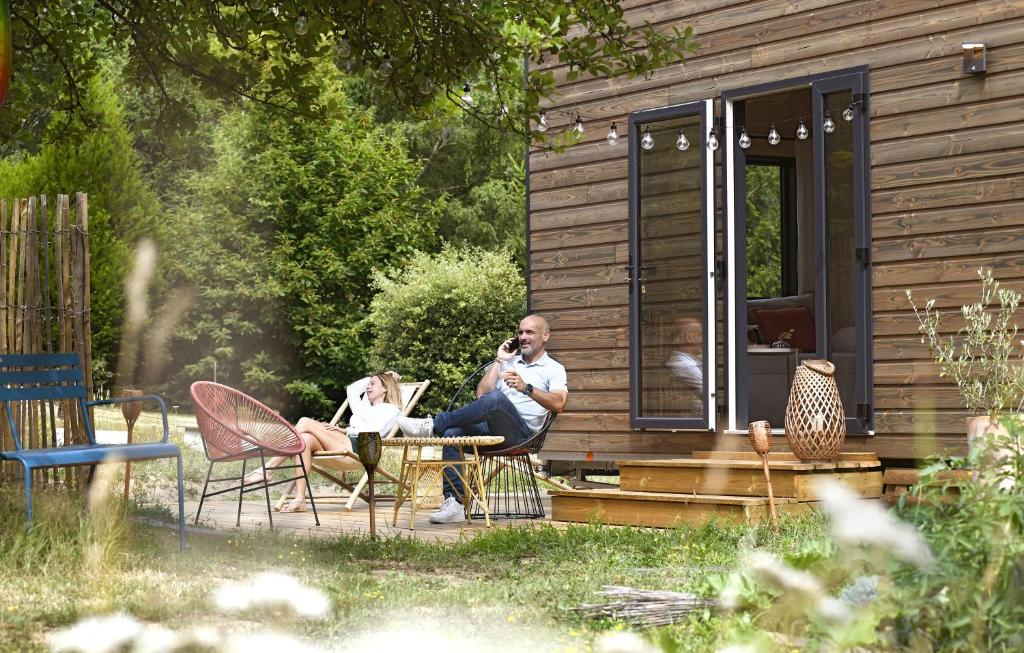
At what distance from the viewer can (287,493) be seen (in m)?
7.62

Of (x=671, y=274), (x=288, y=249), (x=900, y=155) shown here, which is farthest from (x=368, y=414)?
(x=288, y=249)

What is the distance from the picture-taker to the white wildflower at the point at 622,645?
105 inches

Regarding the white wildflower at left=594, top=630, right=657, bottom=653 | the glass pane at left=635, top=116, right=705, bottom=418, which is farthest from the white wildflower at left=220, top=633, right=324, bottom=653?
the glass pane at left=635, top=116, right=705, bottom=418

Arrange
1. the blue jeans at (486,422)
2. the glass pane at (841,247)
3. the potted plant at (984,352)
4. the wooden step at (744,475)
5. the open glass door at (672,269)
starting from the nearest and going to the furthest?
the potted plant at (984,352) → the wooden step at (744,475) → the blue jeans at (486,422) → the glass pane at (841,247) → the open glass door at (672,269)

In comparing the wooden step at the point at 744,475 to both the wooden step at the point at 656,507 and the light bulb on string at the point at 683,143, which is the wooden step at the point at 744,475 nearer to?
the wooden step at the point at 656,507

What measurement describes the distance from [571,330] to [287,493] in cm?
205

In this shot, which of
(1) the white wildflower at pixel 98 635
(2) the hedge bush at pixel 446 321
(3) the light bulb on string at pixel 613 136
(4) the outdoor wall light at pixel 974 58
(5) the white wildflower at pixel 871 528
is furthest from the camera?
(2) the hedge bush at pixel 446 321

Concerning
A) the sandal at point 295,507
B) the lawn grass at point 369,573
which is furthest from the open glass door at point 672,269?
the sandal at point 295,507

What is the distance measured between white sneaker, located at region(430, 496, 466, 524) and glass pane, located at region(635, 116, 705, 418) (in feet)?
4.28

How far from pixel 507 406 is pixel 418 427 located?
21.2 inches

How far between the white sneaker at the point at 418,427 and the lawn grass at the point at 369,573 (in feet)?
4.22

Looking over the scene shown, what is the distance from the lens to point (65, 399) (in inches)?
240

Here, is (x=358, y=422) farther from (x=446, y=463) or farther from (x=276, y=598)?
(x=276, y=598)

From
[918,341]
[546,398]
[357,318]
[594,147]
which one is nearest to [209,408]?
[546,398]
